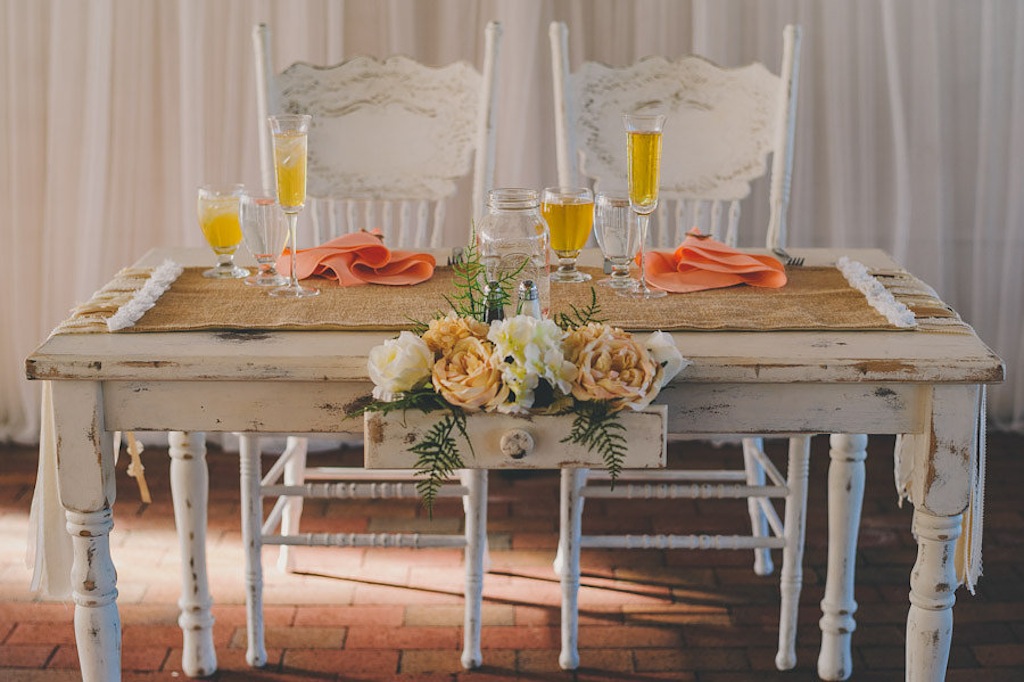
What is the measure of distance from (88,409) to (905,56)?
2221 mm

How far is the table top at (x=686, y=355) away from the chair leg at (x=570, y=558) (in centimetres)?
58

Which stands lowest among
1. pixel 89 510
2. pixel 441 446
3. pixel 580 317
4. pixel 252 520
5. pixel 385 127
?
pixel 252 520

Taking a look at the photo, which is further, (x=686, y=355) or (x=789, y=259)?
(x=789, y=259)

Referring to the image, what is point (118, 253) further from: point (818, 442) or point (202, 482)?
point (818, 442)

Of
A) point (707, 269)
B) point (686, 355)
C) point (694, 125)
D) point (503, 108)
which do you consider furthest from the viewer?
point (503, 108)

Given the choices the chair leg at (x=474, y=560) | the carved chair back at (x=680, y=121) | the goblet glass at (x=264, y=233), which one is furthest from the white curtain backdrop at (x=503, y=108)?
the goblet glass at (x=264, y=233)

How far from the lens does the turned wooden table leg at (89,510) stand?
1472mm

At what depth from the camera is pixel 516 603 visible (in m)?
2.35

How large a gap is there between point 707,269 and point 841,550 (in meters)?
0.53

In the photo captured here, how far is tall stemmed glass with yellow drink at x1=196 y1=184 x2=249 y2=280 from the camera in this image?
182 centimetres

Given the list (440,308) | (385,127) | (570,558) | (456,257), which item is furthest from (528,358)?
(385,127)

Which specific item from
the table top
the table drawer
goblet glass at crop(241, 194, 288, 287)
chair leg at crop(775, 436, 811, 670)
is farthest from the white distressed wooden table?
chair leg at crop(775, 436, 811, 670)

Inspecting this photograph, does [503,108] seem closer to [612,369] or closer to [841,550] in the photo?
[841,550]

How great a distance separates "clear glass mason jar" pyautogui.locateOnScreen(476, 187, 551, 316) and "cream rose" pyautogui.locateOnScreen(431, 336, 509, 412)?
0.76 ft
